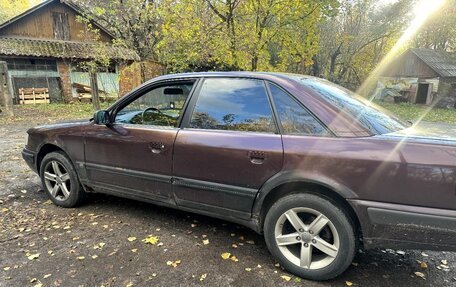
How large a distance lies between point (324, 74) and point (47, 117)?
20479mm

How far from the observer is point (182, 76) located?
345cm

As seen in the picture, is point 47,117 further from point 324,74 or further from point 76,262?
point 324,74

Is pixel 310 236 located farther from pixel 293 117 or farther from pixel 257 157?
pixel 293 117

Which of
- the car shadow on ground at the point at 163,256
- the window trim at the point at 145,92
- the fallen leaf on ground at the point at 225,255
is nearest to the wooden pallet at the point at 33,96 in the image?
the car shadow on ground at the point at 163,256

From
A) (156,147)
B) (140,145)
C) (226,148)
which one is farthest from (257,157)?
(140,145)

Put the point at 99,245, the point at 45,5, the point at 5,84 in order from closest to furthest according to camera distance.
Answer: the point at 99,245
the point at 5,84
the point at 45,5

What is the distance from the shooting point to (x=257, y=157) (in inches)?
109

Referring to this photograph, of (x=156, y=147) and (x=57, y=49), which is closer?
(x=156, y=147)

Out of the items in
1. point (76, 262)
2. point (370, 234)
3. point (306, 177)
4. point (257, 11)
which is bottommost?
point (76, 262)

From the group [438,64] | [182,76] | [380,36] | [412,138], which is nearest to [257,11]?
[182,76]

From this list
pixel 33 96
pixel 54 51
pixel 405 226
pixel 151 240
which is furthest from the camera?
pixel 54 51

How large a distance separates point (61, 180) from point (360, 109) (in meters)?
3.59

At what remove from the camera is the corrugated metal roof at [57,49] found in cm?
1848

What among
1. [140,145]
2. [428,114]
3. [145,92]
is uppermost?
[145,92]
